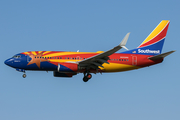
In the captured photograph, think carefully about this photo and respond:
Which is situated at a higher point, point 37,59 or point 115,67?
point 37,59

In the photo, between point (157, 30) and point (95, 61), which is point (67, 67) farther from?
point (157, 30)

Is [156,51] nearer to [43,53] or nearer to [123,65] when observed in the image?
[123,65]

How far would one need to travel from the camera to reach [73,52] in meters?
44.1

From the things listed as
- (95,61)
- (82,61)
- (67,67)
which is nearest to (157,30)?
(95,61)

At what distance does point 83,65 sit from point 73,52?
2.91 meters

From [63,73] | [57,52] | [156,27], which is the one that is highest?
[156,27]

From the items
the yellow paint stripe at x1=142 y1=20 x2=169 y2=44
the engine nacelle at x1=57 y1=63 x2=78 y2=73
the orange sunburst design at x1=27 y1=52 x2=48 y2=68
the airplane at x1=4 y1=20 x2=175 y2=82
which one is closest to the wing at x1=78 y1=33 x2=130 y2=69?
the airplane at x1=4 y1=20 x2=175 y2=82

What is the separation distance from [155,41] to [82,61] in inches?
517

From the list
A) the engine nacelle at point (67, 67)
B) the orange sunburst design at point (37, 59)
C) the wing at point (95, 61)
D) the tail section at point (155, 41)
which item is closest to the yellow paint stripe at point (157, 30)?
the tail section at point (155, 41)

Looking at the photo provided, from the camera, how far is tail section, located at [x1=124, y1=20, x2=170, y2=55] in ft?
152

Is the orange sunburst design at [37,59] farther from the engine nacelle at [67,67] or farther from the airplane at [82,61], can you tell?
the engine nacelle at [67,67]

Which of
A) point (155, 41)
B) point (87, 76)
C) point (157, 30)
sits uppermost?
point (157, 30)

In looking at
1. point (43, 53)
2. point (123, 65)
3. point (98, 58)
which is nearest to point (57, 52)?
point (43, 53)

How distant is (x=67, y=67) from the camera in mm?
41750
